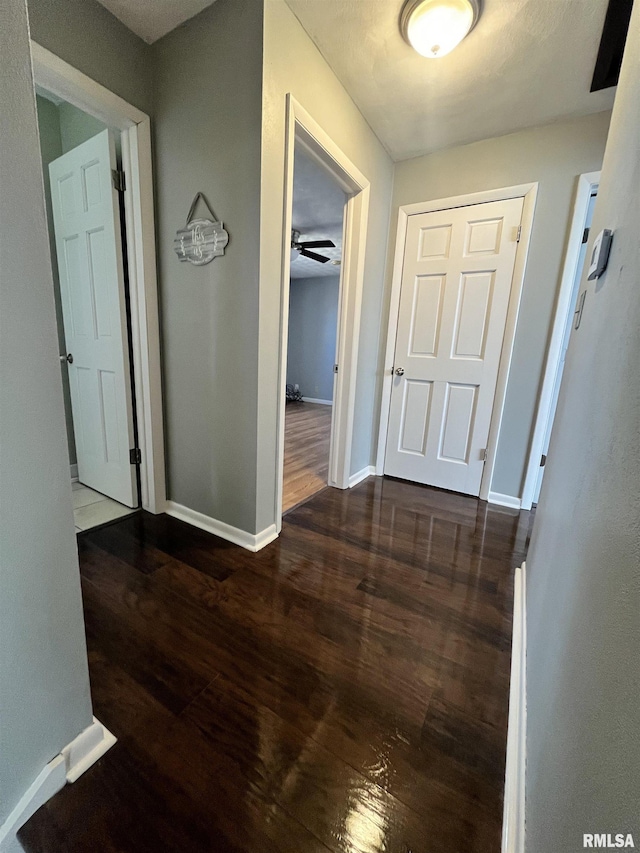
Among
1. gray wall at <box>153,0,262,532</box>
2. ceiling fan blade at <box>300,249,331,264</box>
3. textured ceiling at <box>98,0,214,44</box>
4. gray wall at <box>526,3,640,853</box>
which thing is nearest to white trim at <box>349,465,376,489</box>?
gray wall at <box>153,0,262,532</box>

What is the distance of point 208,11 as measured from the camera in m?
1.48

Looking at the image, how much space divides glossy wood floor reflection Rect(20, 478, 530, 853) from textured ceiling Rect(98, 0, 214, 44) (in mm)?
2469

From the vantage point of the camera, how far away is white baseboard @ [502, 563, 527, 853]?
723 millimetres

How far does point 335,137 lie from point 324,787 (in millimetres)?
2675

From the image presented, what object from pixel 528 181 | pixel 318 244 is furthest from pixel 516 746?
pixel 318 244

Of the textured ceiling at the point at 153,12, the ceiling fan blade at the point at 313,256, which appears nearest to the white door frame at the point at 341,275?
the textured ceiling at the point at 153,12

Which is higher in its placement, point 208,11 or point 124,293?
point 208,11

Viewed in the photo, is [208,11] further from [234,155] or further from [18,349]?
[18,349]

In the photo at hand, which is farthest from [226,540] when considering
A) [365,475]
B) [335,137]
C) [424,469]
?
[335,137]

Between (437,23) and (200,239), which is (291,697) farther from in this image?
(437,23)

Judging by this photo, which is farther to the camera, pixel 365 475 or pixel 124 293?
pixel 365 475

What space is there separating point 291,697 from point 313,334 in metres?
6.77

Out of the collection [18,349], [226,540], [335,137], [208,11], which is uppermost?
[208,11]

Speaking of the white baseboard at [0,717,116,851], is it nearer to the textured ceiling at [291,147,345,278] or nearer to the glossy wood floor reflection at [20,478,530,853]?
the glossy wood floor reflection at [20,478,530,853]
